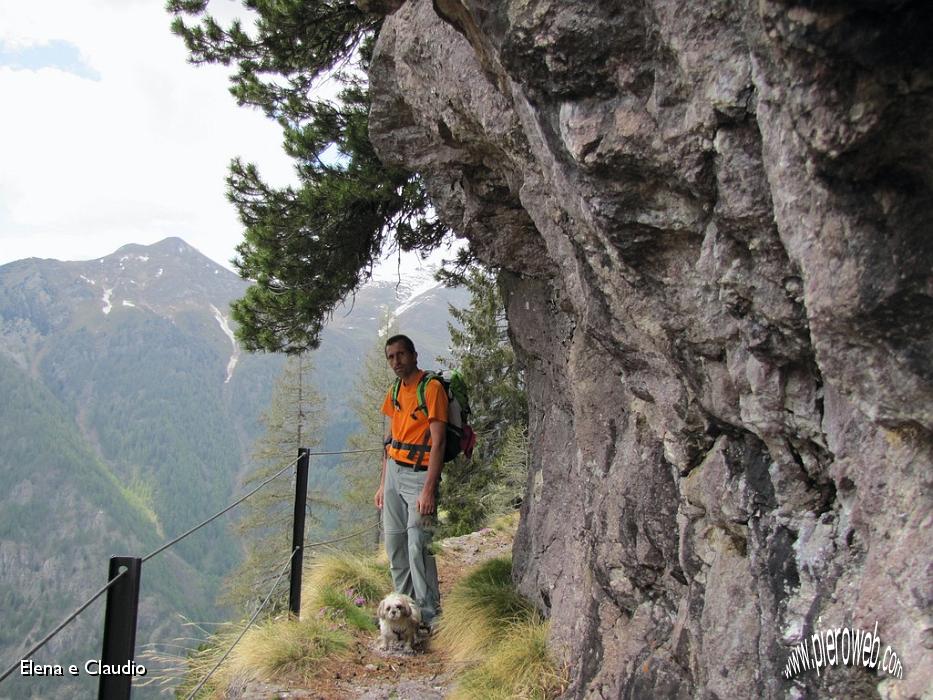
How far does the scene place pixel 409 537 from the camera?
6.14 meters

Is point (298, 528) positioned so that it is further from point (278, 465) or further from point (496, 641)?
point (278, 465)

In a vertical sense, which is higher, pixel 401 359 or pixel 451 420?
pixel 401 359

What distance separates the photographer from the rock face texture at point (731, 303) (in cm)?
203

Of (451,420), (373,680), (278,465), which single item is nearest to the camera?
(373,680)

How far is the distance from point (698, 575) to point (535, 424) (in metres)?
3.44

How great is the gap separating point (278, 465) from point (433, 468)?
23.3 metres

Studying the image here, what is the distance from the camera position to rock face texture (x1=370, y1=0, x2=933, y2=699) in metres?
2.03

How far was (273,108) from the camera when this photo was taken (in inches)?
292

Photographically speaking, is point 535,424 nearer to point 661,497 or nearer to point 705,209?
point 661,497

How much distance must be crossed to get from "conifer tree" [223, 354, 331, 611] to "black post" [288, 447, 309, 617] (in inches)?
754

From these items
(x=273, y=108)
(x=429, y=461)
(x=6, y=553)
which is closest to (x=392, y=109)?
(x=273, y=108)

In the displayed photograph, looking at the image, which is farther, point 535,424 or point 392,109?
point 535,424

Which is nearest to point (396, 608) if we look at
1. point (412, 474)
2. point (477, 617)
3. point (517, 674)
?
point (477, 617)

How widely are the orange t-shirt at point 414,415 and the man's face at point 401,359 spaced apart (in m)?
0.10
